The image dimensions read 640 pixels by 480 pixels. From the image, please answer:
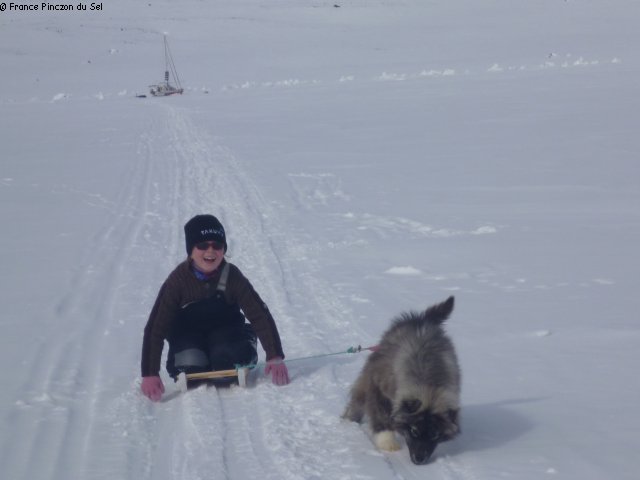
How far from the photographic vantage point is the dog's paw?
438 centimetres

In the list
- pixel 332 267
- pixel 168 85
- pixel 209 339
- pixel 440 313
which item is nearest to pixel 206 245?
pixel 209 339

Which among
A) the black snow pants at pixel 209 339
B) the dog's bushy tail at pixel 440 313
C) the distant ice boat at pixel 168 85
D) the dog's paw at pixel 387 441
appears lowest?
the dog's paw at pixel 387 441

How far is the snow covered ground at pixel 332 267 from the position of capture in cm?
457

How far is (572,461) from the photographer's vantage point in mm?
4258

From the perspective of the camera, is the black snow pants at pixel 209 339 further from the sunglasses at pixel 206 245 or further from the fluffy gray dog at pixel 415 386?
the fluffy gray dog at pixel 415 386

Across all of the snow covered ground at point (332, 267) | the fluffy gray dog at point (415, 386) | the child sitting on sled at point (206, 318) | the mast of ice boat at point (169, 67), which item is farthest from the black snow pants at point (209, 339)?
the mast of ice boat at point (169, 67)

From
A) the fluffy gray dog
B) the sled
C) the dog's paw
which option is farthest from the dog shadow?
the sled

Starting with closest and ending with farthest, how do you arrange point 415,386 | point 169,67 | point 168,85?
point 415,386 → point 168,85 → point 169,67

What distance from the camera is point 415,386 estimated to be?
4.04 meters

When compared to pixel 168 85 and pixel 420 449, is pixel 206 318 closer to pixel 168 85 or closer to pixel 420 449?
pixel 420 449

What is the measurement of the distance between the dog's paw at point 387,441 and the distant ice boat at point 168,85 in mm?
38325

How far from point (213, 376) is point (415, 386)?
1.77 metres

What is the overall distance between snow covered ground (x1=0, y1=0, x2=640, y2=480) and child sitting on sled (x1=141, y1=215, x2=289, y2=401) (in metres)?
0.24

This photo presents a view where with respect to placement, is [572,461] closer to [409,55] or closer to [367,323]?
[367,323]
